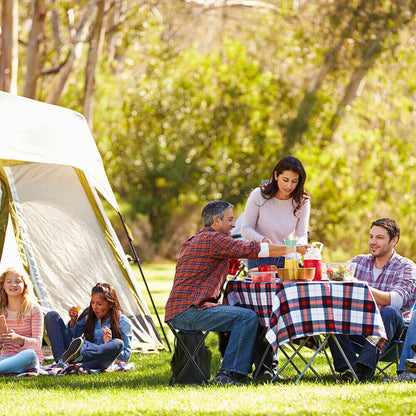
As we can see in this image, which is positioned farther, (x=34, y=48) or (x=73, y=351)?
(x=34, y=48)

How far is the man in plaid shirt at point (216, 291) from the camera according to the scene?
4.16 meters

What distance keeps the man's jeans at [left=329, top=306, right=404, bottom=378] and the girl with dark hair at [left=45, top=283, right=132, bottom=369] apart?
4.82ft

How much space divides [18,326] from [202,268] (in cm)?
153

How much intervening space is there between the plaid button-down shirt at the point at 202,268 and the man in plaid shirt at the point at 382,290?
798 mm

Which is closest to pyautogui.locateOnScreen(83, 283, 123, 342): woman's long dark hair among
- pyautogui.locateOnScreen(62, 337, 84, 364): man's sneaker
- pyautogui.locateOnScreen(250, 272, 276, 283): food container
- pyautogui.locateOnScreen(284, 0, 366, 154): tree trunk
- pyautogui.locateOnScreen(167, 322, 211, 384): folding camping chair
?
pyautogui.locateOnScreen(62, 337, 84, 364): man's sneaker

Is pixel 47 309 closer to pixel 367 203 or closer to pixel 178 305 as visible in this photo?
pixel 178 305

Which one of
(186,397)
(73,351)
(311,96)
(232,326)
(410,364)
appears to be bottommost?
(73,351)

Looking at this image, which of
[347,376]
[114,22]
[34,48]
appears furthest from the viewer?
[114,22]

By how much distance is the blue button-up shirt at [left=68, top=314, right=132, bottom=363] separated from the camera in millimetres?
4965

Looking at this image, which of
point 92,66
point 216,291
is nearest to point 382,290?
point 216,291

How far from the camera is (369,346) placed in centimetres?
425

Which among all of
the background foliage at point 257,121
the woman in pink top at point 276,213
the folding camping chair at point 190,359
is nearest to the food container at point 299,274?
the folding camping chair at point 190,359

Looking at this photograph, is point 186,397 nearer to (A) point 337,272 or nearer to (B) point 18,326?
(A) point 337,272

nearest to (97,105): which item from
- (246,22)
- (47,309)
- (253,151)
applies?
(253,151)
